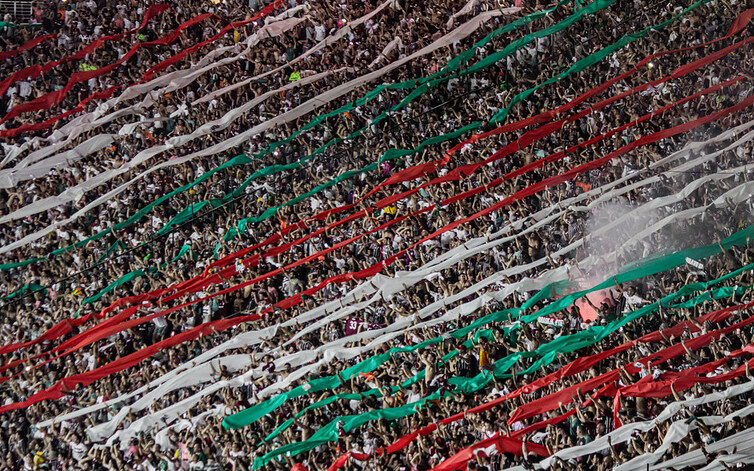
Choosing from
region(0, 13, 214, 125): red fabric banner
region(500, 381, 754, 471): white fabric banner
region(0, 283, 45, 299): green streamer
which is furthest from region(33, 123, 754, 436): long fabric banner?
region(0, 13, 214, 125): red fabric banner

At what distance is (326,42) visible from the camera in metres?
12.0

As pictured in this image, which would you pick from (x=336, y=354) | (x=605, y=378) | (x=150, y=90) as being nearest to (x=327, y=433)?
(x=336, y=354)

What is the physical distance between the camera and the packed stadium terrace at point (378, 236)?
8.05 meters

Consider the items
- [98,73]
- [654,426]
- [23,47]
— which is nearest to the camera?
[654,426]

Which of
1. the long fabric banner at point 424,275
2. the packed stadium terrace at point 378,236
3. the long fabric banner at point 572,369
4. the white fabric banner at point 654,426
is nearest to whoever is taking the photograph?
the white fabric banner at point 654,426

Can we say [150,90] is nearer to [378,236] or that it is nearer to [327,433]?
[378,236]

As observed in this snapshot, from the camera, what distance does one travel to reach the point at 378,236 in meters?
10.2

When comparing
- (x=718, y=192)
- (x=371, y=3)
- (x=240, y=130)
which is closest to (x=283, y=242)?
(x=240, y=130)

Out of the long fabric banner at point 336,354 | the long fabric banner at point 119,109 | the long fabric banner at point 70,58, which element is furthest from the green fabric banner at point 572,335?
the long fabric banner at point 70,58

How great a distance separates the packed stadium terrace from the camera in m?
8.05

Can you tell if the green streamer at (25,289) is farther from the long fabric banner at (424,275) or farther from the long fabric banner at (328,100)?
the long fabric banner at (424,275)

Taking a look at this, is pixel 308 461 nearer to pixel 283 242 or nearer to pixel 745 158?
pixel 283 242

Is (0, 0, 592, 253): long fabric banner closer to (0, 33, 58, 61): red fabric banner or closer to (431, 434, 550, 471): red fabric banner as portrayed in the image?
(0, 33, 58, 61): red fabric banner

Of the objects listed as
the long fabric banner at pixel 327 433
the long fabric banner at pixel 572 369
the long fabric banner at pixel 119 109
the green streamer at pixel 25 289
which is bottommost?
the long fabric banner at pixel 572 369
